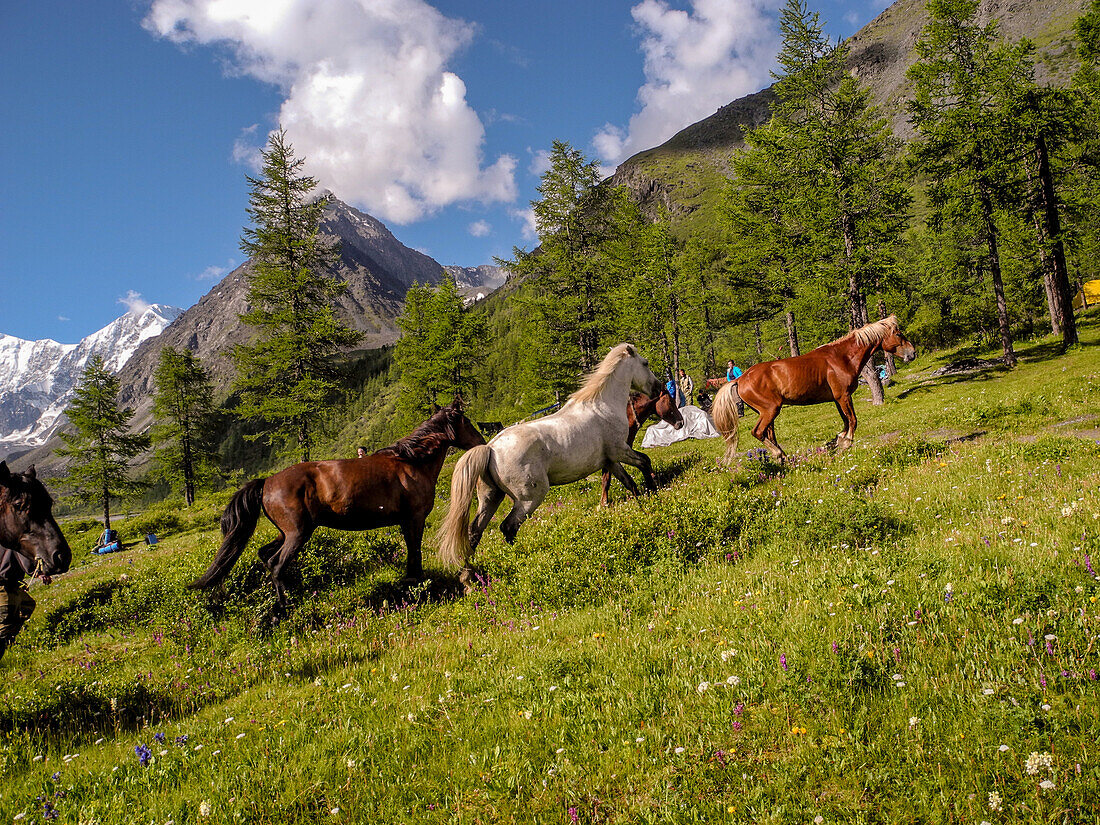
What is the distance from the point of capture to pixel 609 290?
1391 inches

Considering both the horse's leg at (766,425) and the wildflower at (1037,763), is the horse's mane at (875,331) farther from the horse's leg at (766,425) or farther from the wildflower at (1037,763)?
the wildflower at (1037,763)

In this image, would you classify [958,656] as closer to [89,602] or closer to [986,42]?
[89,602]

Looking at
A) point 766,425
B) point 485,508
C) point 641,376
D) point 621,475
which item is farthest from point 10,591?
point 766,425

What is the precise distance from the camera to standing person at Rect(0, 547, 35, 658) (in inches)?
248

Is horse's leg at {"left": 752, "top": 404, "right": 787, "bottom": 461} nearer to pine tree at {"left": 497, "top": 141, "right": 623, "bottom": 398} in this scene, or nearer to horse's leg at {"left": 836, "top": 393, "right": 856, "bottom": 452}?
horse's leg at {"left": 836, "top": 393, "right": 856, "bottom": 452}

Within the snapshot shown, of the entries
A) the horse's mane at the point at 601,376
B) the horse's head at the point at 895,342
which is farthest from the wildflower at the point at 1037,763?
the horse's head at the point at 895,342

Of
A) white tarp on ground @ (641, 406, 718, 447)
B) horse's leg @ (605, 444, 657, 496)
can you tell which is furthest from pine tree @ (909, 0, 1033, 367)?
horse's leg @ (605, 444, 657, 496)

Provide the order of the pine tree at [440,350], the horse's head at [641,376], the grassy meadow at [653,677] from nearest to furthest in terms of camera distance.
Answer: the grassy meadow at [653,677] < the horse's head at [641,376] < the pine tree at [440,350]

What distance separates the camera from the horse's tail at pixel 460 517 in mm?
8312

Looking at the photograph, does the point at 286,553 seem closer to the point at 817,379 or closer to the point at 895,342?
the point at 817,379

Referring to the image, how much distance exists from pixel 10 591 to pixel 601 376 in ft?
30.4

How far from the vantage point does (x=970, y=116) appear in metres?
25.2

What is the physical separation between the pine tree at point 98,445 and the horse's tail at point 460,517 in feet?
153

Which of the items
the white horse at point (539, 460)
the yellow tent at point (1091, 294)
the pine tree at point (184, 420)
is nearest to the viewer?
the white horse at point (539, 460)
